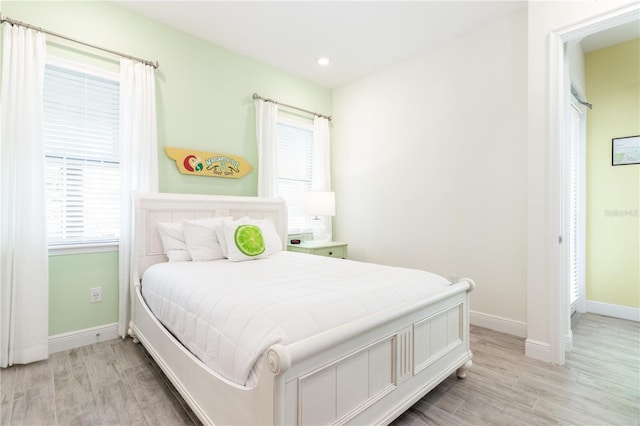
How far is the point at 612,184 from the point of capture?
320 centimetres

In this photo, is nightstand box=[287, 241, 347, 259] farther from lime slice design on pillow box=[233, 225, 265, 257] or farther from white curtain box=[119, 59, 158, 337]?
white curtain box=[119, 59, 158, 337]

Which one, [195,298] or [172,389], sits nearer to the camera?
[195,298]

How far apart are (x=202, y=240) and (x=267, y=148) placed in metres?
1.44

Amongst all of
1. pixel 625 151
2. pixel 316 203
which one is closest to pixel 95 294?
pixel 316 203

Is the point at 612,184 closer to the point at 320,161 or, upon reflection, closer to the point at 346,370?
the point at 320,161

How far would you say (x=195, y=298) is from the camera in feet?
5.34

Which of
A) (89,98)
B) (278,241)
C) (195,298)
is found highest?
(89,98)

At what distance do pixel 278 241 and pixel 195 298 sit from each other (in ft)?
4.58

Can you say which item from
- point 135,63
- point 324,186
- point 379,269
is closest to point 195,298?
point 379,269

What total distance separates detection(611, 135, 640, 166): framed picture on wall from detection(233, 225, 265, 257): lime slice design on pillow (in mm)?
3607

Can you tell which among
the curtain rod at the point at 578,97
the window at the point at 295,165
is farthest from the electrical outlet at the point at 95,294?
the curtain rod at the point at 578,97

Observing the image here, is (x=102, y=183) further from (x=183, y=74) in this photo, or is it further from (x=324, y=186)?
(x=324, y=186)

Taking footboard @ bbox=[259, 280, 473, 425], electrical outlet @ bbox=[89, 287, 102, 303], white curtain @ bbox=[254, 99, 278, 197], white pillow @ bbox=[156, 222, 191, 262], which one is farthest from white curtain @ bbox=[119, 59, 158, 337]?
footboard @ bbox=[259, 280, 473, 425]

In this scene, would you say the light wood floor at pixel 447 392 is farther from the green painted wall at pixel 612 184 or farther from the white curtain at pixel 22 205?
the green painted wall at pixel 612 184
